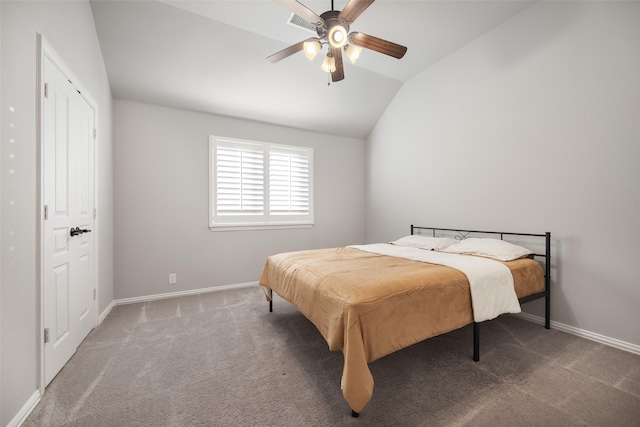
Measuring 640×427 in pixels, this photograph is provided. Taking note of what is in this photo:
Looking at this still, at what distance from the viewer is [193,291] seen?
3.62 m

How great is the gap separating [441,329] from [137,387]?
2.10 meters

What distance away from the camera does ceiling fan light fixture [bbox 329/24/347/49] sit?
6.33ft

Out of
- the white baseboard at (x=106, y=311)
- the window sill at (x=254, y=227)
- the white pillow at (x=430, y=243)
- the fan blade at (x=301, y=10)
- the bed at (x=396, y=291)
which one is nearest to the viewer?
the bed at (x=396, y=291)

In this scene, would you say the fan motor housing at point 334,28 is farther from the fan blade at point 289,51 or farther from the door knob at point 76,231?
the door knob at point 76,231

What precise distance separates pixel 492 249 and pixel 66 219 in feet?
12.6

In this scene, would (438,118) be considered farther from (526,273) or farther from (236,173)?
(236,173)

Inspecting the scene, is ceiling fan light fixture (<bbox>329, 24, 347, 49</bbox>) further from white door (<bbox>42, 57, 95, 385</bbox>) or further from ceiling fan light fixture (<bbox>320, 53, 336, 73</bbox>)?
white door (<bbox>42, 57, 95, 385</bbox>)

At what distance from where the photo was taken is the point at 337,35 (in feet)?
6.44

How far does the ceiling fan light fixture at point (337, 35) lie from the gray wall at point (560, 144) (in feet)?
7.00

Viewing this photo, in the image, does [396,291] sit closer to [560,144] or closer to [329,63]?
[329,63]

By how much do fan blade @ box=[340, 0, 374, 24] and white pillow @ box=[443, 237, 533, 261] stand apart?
2.44m

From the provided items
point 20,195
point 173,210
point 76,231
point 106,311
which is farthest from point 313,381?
point 173,210

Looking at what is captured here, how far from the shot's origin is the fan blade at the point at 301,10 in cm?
173

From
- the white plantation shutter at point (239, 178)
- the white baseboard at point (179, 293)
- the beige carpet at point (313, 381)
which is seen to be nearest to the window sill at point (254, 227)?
the white plantation shutter at point (239, 178)
